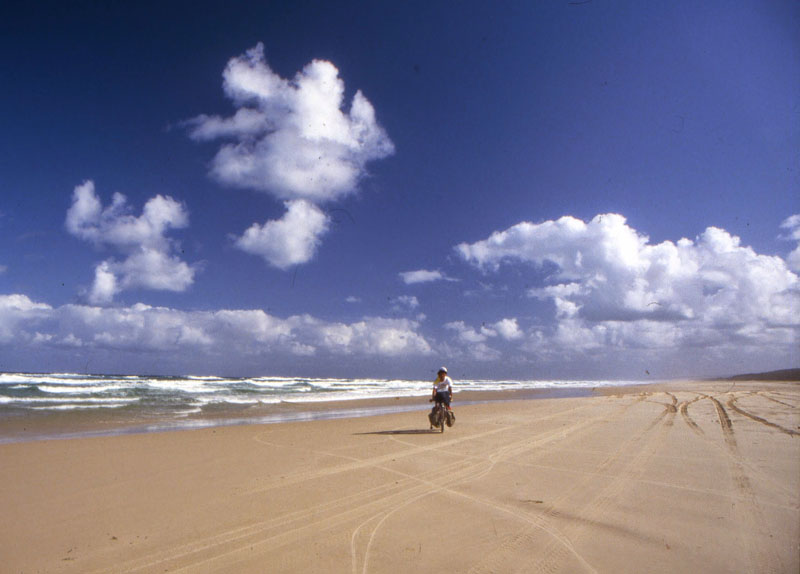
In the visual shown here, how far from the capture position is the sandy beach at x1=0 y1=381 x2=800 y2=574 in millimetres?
4074

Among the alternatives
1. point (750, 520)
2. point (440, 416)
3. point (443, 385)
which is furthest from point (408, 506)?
point (443, 385)

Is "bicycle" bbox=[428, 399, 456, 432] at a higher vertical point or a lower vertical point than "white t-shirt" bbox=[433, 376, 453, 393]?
lower

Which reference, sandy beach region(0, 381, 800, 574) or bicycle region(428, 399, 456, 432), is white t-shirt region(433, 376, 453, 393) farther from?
sandy beach region(0, 381, 800, 574)

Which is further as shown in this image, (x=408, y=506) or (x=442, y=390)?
(x=442, y=390)

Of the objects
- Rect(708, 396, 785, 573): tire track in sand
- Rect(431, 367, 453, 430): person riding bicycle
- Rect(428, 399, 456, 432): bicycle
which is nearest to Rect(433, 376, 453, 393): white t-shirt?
Rect(431, 367, 453, 430): person riding bicycle

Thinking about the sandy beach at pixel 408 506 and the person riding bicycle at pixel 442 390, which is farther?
the person riding bicycle at pixel 442 390

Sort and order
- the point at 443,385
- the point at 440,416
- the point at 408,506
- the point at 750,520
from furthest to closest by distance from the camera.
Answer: the point at 443,385 < the point at 440,416 < the point at 408,506 < the point at 750,520

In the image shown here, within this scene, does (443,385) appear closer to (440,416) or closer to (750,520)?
(440,416)

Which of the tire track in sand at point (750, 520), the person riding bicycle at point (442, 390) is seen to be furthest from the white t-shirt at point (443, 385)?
the tire track in sand at point (750, 520)

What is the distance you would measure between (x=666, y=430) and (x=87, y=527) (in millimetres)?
12853

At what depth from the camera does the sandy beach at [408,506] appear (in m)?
4.07

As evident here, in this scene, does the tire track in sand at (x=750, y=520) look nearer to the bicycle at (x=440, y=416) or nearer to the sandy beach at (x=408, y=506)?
the sandy beach at (x=408, y=506)

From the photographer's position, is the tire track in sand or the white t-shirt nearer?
the tire track in sand

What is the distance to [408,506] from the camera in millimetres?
5500
